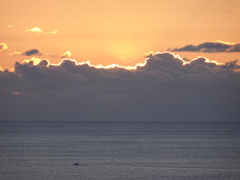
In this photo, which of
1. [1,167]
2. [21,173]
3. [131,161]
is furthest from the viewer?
[131,161]

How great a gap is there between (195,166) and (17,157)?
144 feet

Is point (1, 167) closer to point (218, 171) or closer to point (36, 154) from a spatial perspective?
point (36, 154)

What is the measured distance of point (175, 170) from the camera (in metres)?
103

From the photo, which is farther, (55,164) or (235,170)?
(55,164)

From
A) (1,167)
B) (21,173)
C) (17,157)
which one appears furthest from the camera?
(17,157)

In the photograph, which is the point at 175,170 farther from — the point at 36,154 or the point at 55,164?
the point at 36,154

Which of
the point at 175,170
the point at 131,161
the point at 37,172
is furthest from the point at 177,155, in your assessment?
the point at 37,172

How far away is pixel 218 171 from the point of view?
101938mm

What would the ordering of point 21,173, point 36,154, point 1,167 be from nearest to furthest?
point 21,173
point 1,167
point 36,154

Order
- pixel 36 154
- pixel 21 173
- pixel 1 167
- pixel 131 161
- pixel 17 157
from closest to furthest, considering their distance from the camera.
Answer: pixel 21 173 < pixel 1 167 < pixel 131 161 < pixel 17 157 < pixel 36 154

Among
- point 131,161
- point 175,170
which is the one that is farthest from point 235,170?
point 131,161

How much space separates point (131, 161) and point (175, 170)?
19.0 metres

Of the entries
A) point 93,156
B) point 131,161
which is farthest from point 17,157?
point 131,161

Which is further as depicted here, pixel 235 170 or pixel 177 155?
pixel 177 155
